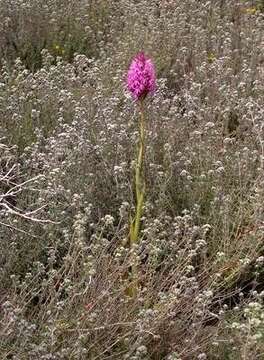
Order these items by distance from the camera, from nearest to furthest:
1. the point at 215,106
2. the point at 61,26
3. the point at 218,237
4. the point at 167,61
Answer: the point at 218,237
the point at 215,106
the point at 167,61
the point at 61,26

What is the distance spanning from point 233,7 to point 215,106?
2326 millimetres

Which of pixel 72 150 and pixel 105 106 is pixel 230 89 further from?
pixel 72 150

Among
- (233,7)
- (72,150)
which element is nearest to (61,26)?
(233,7)

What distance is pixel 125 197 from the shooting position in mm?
3375

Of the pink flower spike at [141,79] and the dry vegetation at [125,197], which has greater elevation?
the pink flower spike at [141,79]

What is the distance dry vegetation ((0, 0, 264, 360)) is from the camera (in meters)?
2.60

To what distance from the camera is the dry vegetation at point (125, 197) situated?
2598 millimetres

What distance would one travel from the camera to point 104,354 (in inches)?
101

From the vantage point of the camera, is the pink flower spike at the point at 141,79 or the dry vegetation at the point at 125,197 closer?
the dry vegetation at the point at 125,197

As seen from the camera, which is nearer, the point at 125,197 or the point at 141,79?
the point at 141,79

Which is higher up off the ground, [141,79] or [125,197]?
[141,79]

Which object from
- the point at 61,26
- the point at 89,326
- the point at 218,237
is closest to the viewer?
the point at 89,326

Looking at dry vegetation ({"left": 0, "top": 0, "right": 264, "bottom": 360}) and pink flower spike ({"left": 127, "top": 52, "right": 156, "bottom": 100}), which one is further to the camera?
pink flower spike ({"left": 127, "top": 52, "right": 156, "bottom": 100})

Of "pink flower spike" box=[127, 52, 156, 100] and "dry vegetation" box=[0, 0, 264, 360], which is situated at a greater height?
"pink flower spike" box=[127, 52, 156, 100]
